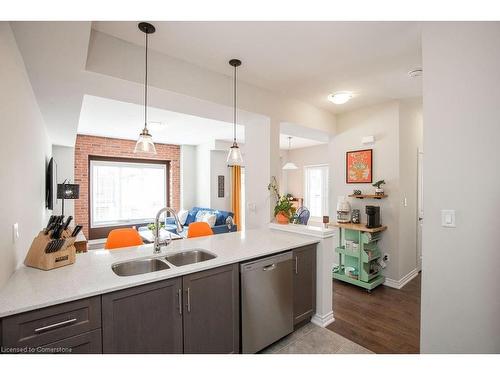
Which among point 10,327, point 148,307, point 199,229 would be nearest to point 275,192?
point 199,229

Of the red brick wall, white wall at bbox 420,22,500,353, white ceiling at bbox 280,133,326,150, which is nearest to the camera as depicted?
white wall at bbox 420,22,500,353

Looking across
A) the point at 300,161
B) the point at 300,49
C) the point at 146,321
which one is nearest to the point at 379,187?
the point at 300,49

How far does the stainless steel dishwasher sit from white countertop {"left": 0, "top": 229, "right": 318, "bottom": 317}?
0.11m

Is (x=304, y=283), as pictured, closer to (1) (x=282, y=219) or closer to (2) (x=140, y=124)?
(1) (x=282, y=219)

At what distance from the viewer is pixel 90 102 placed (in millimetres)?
3480

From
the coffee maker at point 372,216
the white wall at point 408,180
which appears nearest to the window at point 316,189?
the white wall at point 408,180

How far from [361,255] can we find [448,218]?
6.28 ft

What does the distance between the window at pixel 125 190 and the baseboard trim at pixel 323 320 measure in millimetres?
5377

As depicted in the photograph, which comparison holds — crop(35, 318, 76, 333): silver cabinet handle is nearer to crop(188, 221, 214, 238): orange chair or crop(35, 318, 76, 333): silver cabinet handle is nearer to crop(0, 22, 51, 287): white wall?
crop(0, 22, 51, 287): white wall

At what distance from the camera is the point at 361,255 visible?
3.30 meters

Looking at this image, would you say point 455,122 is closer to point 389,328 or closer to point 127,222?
point 389,328

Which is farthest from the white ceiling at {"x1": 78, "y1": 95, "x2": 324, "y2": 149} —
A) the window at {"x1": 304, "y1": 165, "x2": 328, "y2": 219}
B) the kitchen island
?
the kitchen island

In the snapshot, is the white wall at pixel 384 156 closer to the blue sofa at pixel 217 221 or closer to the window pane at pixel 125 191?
the blue sofa at pixel 217 221

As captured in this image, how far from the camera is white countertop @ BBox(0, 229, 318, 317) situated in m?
1.16
